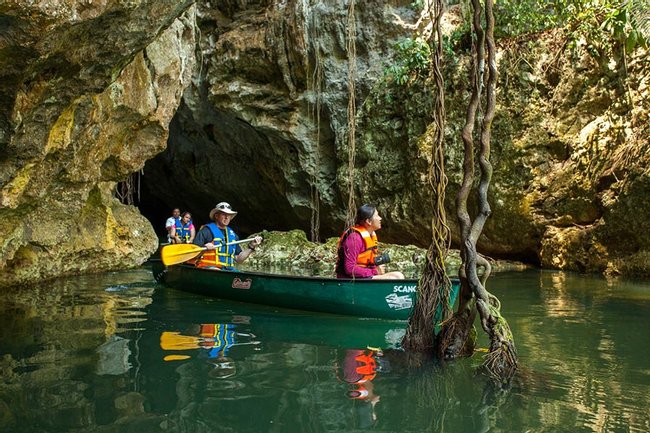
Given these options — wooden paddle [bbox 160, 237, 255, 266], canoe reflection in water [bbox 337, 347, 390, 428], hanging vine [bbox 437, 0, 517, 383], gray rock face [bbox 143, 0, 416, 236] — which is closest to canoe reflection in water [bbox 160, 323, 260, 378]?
canoe reflection in water [bbox 337, 347, 390, 428]

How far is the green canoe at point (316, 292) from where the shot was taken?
6637mm

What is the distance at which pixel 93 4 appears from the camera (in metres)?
4.56

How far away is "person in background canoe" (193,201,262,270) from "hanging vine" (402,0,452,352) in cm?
435

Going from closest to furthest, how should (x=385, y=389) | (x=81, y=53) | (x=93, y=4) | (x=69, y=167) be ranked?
(x=385, y=389) → (x=93, y=4) → (x=81, y=53) → (x=69, y=167)

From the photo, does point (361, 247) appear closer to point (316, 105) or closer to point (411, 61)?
point (411, 61)

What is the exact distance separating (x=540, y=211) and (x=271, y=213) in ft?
35.4

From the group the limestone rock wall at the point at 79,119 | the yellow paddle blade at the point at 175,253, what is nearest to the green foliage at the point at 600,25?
the limestone rock wall at the point at 79,119

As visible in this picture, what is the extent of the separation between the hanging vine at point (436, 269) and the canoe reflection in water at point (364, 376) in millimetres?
375

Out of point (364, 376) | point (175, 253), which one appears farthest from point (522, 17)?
point (364, 376)

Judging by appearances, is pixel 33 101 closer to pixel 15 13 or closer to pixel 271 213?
pixel 15 13

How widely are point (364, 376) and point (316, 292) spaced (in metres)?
2.80

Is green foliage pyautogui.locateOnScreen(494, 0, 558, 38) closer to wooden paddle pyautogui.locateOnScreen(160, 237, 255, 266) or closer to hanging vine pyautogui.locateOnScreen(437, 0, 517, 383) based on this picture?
wooden paddle pyautogui.locateOnScreen(160, 237, 255, 266)

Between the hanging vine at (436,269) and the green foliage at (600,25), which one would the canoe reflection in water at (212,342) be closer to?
the hanging vine at (436,269)

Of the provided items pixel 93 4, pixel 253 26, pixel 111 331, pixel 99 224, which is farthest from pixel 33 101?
pixel 253 26
